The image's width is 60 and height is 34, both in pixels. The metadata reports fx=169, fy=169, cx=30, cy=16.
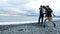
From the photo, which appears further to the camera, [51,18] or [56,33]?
[51,18]

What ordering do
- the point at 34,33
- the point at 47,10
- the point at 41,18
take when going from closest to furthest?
the point at 34,33 → the point at 47,10 → the point at 41,18

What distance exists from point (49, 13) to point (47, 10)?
13.3 inches

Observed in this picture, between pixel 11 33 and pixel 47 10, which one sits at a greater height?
pixel 47 10

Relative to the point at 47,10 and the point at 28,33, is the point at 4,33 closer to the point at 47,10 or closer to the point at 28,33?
the point at 28,33

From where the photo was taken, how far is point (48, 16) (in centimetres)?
1350

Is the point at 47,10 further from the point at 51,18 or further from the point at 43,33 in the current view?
the point at 43,33

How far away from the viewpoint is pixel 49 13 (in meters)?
13.4

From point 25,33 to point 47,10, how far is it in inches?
125

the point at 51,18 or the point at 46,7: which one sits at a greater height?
the point at 46,7

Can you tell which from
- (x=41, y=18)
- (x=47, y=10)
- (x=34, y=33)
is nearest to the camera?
(x=34, y=33)

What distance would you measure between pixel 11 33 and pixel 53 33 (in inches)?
108

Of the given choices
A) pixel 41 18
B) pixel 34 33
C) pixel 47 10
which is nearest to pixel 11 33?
pixel 34 33

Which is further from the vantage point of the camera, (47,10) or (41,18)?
(41,18)

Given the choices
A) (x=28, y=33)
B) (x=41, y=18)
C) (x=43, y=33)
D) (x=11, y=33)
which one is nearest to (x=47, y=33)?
(x=43, y=33)
